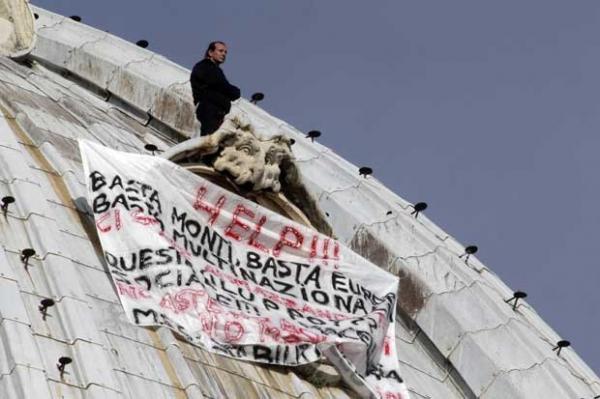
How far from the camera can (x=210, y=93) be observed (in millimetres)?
43062

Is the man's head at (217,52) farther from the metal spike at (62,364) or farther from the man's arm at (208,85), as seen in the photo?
the metal spike at (62,364)

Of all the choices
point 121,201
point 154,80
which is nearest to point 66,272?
point 121,201

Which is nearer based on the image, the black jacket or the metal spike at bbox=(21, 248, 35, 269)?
the metal spike at bbox=(21, 248, 35, 269)

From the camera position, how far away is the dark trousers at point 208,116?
4291 cm

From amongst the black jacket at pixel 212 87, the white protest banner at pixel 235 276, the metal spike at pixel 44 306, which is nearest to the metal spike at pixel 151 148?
the black jacket at pixel 212 87

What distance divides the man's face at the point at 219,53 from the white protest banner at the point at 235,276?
7.62ft

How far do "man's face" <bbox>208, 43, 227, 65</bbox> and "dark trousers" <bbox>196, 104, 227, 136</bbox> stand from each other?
0.80 metres

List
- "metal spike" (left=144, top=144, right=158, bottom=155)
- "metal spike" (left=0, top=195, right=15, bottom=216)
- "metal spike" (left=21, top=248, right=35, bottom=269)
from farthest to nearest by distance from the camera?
1. "metal spike" (left=144, top=144, right=158, bottom=155)
2. "metal spike" (left=0, top=195, right=15, bottom=216)
3. "metal spike" (left=21, top=248, right=35, bottom=269)

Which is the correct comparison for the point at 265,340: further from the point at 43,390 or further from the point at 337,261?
the point at 43,390

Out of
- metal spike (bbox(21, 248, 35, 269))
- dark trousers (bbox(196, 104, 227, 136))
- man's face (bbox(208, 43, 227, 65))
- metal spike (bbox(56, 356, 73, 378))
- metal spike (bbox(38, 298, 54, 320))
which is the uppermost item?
man's face (bbox(208, 43, 227, 65))

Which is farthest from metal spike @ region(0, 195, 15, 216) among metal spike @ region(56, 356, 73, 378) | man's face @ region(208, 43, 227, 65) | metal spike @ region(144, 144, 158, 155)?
metal spike @ region(144, 144, 158, 155)

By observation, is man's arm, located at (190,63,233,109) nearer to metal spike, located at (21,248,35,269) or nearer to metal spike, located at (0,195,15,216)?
metal spike, located at (0,195,15,216)

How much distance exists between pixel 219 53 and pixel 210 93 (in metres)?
0.88

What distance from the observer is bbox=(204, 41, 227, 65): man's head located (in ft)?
139
